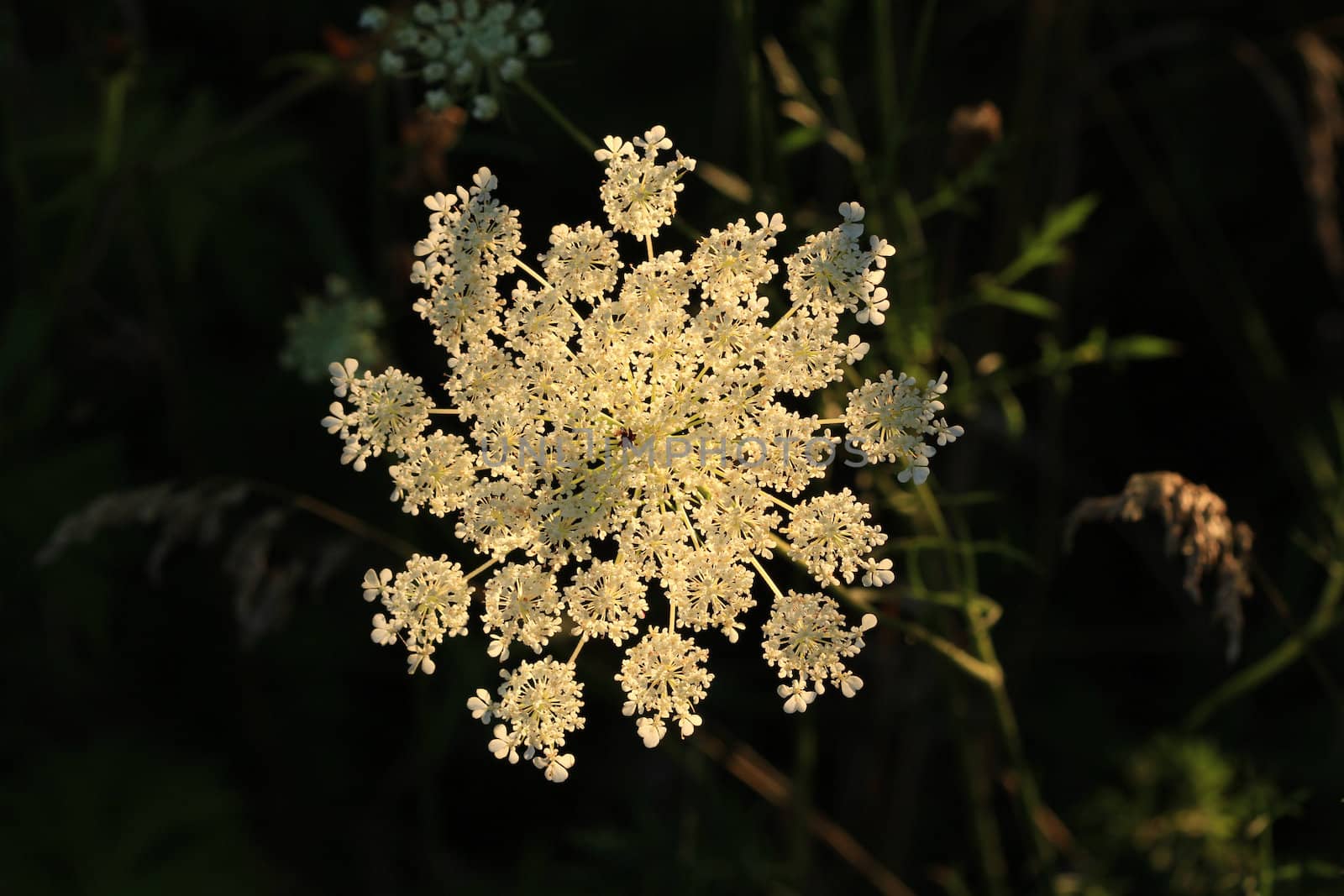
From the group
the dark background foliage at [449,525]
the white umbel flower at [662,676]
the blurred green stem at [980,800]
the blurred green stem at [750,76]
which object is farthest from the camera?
the dark background foliage at [449,525]

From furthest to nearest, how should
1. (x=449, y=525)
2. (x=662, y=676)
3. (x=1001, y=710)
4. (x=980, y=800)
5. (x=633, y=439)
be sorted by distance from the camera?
(x=449, y=525)
(x=980, y=800)
(x=1001, y=710)
(x=633, y=439)
(x=662, y=676)

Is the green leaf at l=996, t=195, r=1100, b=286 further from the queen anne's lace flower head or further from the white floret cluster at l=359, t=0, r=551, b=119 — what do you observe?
the queen anne's lace flower head

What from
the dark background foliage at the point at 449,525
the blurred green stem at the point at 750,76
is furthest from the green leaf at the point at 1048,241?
the blurred green stem at the point at 750,76

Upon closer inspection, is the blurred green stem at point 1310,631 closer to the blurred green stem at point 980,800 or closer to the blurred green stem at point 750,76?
the blurred green stem at point 980,800

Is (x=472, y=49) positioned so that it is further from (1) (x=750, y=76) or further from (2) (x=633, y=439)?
(2) (x=633, y=439)

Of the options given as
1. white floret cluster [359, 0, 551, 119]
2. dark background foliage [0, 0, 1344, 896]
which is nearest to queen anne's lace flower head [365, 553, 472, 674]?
white floret cluster [359, 0, 551, 119]

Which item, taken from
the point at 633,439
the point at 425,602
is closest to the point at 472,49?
the point at 633,439
